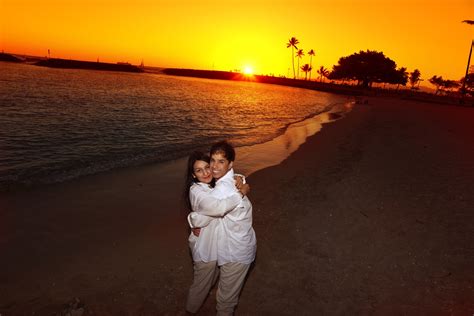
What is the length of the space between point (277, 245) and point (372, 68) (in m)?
96.8

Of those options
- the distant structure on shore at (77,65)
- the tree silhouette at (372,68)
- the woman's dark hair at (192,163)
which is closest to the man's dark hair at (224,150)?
the woman's dark hair at (192,163)

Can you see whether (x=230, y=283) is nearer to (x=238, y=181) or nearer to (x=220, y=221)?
(x=220, y=221)

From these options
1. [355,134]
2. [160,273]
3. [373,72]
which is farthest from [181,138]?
[373,72]

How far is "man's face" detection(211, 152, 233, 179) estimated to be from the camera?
2.88 m

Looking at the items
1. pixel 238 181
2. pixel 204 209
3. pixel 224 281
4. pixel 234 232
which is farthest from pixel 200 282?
pixel 238 181

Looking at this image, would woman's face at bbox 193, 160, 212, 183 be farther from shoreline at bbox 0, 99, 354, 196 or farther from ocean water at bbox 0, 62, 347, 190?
ocean water at bbox 0, 62, 347, 190

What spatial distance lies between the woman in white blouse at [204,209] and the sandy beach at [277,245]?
3.22 ft

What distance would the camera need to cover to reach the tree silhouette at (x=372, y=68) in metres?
88.9

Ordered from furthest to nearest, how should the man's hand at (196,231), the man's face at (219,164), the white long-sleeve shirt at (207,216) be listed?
the man's hand at (196,231), the man's face at (219,164), the white long-sleeve shirt at (207,216)

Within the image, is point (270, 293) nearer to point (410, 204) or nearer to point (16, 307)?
point (16, 307)

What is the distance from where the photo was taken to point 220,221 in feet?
10.2

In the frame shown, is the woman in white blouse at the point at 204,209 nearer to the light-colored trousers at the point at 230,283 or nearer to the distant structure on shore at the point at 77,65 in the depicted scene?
the light-colored trousers at the point at 230,283

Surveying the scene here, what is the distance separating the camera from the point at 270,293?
445 centimetres

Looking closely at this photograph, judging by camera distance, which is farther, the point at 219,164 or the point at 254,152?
the point at 254,152
